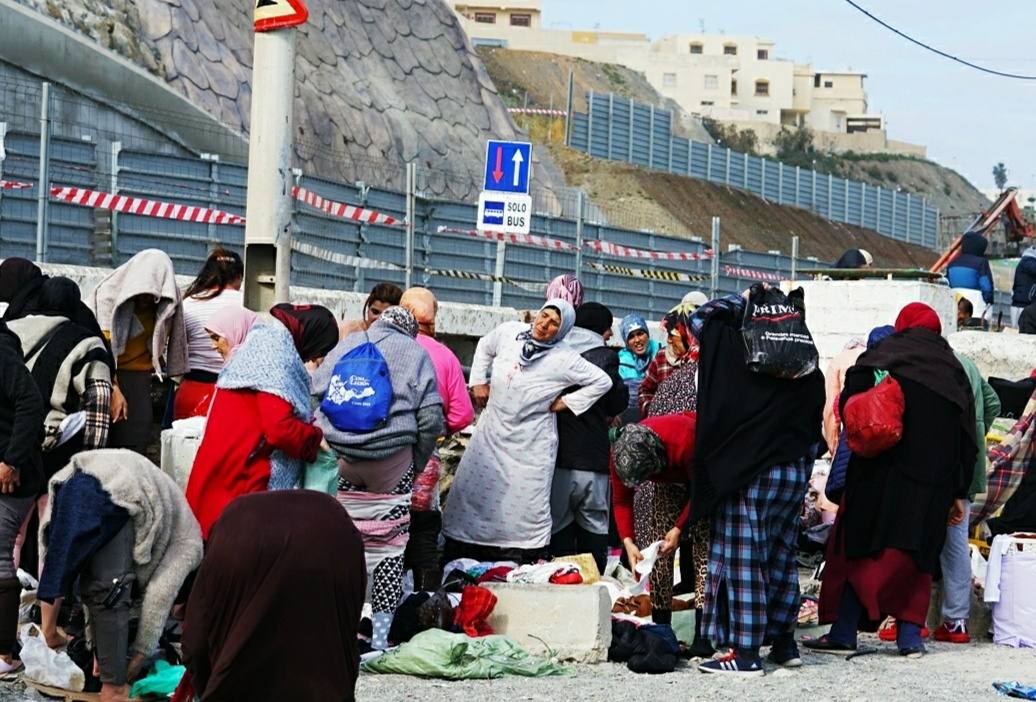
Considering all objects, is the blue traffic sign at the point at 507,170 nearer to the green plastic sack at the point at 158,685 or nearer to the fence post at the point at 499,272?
the fence post at the point at 499,272

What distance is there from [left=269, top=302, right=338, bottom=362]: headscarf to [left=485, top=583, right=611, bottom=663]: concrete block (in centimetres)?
149

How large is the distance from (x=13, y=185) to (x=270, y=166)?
3.95m

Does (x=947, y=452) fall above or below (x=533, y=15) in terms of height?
below

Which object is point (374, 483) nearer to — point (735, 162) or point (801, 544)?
point (801, 544)

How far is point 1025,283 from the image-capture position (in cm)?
1753

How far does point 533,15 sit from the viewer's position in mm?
101125

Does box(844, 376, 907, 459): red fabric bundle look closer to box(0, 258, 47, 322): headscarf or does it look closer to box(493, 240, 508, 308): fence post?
box(0, 258, 47, 322): headscarf

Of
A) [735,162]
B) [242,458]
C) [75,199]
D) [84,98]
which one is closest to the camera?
[242,458]

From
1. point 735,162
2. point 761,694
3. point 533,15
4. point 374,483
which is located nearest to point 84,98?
point 374,483

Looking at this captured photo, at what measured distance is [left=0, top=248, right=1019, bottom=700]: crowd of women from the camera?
7340 millimetres

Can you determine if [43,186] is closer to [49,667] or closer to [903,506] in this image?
[49,667]

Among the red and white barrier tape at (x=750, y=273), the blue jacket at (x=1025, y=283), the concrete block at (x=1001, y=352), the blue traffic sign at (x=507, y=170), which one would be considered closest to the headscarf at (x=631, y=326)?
the blue traffic sign at (x=507, y=170)

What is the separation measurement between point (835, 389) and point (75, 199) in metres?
5.73

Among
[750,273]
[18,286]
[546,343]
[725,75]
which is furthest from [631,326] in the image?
[725,75]
